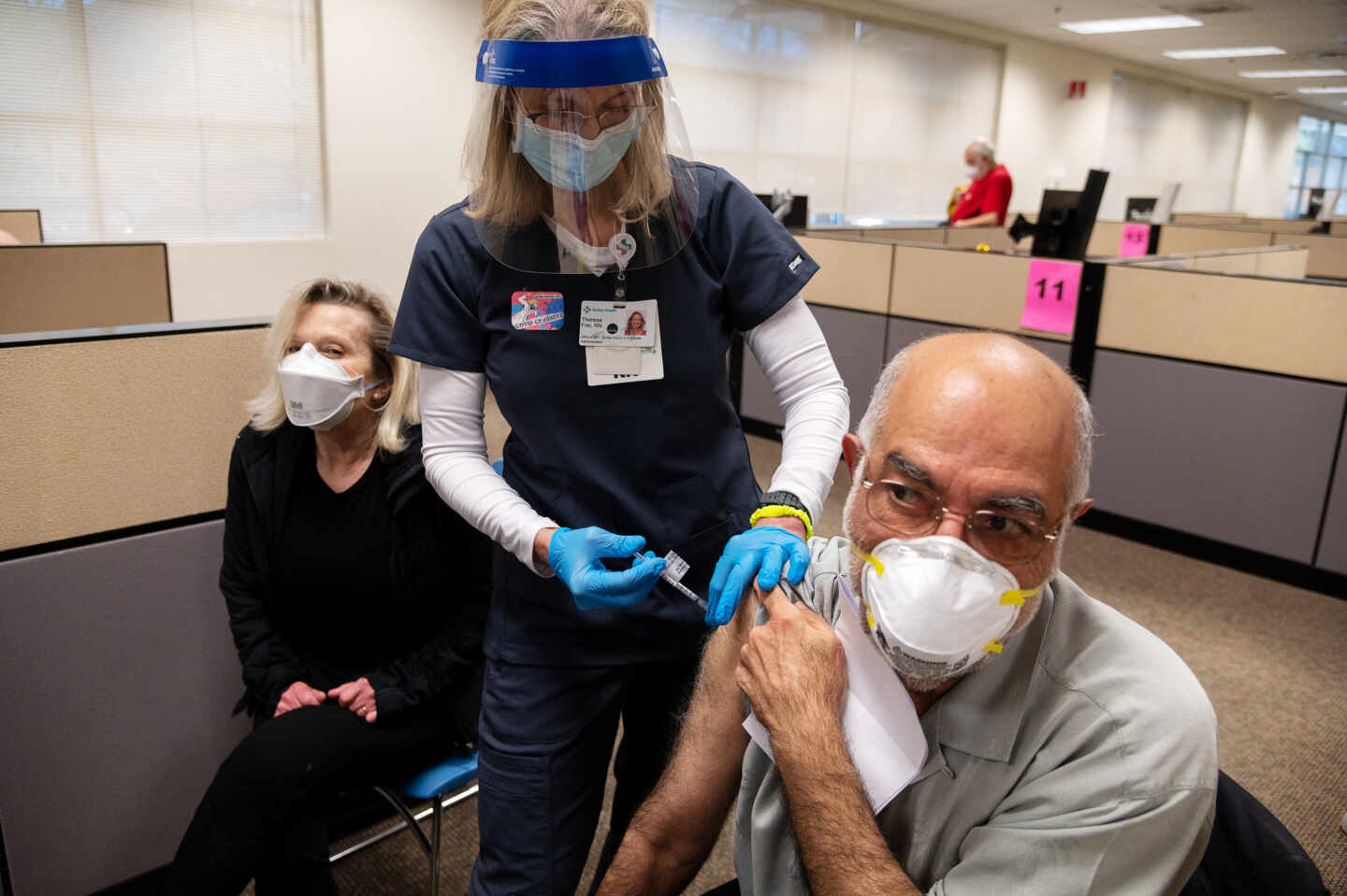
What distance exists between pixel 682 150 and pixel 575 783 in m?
0.83

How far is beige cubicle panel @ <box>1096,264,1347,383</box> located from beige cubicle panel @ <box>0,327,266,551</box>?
3.10 m

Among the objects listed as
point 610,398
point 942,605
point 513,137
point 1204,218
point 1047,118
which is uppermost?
point 1047,118

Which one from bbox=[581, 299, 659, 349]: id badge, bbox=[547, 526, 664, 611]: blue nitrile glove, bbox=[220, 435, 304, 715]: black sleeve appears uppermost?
bbox=[581, 299, 659, 349]: id badge

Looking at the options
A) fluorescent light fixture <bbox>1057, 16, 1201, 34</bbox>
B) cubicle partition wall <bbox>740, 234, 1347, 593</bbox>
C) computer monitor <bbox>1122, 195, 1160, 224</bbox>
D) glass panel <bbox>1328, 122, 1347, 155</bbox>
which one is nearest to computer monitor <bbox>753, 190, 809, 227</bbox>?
cubicle partition wall <bbox>740, 234, 1347, 593</bbox>

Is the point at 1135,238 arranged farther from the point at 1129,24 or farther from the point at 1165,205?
the point at 1129,24

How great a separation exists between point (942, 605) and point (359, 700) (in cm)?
102

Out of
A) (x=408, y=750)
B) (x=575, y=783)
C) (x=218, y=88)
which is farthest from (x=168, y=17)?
(x=575, y=783)

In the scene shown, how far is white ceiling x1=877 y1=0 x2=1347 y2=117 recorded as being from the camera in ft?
28.5

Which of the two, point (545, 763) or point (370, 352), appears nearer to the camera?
point (545, 763)

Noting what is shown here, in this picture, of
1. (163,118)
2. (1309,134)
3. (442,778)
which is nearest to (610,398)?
(442,778)

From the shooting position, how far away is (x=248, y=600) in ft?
5.19

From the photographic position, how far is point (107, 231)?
205 inches

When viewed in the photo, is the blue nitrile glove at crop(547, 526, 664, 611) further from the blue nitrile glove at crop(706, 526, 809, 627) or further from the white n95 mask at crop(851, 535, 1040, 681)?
the white n95 mask at crop(851, 535, 1040, 681)

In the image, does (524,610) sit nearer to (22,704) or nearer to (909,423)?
(909,423)
